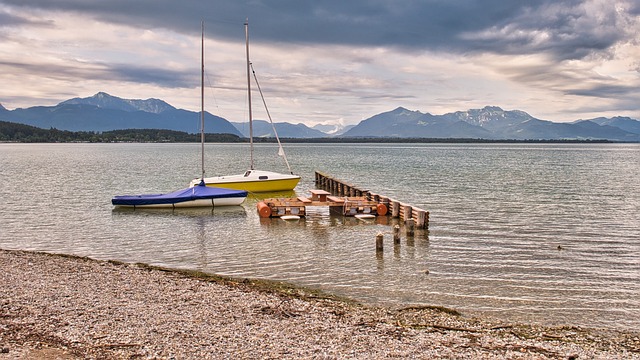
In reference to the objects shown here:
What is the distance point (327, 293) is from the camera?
17406 millimetres

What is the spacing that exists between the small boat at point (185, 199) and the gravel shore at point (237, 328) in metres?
21.6

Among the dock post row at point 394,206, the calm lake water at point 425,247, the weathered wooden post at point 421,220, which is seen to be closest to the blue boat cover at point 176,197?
the calm lake water at point 425,247

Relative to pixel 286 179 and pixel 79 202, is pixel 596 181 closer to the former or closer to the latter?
pixel 286 179

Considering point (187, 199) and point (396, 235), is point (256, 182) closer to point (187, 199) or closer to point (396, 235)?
point (187, 199)

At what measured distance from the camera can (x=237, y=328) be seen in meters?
12.8

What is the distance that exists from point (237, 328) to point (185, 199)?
90.3 feet

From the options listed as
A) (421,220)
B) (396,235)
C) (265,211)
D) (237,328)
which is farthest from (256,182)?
(237,328)

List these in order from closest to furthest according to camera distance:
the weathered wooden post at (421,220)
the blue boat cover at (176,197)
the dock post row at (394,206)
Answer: the weathered wooden post at (421,220), the dock post row at (394,206), the blue boat cover at (176,197)

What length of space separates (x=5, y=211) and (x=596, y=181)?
60.6m

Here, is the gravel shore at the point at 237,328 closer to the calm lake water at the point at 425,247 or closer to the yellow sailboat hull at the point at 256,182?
the calm lake water at the point at 425,247

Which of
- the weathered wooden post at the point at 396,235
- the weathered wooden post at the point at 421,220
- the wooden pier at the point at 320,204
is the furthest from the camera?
the wooden pier at the point at 320,204

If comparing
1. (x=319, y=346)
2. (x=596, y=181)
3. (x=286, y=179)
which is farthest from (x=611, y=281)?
(x=596, y=181)

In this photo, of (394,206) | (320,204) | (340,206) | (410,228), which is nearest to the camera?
(410,228)

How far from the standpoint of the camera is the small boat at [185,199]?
39062 mm
